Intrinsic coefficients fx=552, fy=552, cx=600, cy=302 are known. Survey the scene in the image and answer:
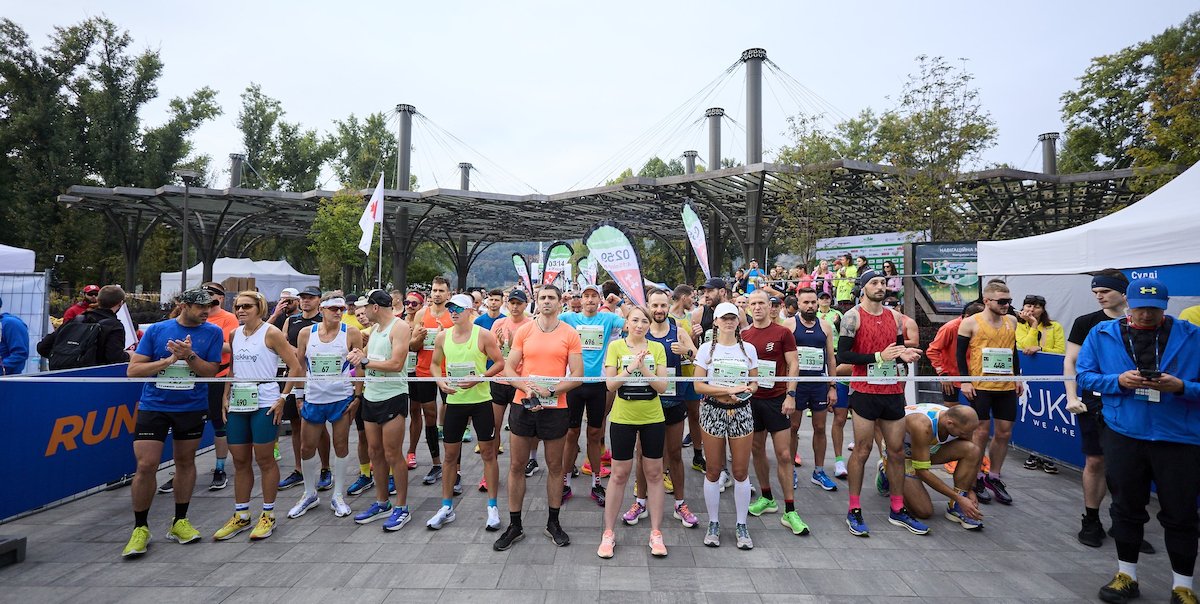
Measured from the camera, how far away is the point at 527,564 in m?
3.93

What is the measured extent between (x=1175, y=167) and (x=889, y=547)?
1775 centimetres

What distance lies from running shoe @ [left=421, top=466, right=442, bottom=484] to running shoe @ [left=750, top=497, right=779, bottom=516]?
3206 millimetres

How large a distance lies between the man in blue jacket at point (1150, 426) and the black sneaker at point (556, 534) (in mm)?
3488

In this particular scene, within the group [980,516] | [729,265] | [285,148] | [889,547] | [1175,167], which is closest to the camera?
[889,547]

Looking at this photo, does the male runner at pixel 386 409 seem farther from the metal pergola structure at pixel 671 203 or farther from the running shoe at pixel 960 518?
the metal pergola structure at pixel 671 203

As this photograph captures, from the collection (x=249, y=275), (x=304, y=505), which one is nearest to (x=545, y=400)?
(x=304, y=505)

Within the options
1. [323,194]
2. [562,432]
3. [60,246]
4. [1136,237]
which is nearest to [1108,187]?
[1136,237]

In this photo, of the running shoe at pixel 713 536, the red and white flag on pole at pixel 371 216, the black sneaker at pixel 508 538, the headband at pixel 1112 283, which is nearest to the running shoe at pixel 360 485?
the black sneaker at pixel 508 538

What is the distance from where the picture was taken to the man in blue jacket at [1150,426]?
330 cm

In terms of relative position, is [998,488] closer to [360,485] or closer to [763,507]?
[763,507]

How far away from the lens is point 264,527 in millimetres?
4422

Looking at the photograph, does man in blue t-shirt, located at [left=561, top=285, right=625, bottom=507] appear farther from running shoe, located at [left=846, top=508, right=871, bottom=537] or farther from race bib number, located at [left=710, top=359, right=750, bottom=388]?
running shoe, located at [left=846, top=508, right=871, bottom=537]

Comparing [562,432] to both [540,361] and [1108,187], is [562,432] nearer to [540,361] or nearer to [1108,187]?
[540,361]

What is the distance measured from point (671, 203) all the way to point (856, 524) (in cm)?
2505
